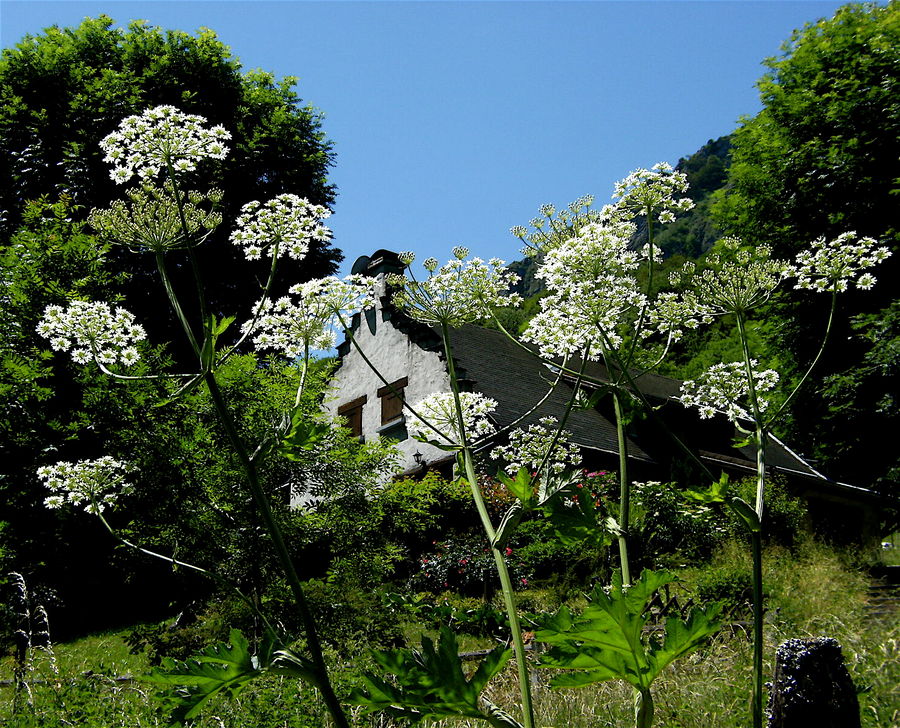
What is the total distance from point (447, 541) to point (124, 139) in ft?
40.6

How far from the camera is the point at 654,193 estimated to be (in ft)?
11.0

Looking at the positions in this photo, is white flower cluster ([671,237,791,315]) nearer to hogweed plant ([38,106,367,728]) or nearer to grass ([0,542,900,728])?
hogweed plant ([38,106,367,728])

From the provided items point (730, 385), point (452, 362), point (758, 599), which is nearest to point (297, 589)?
point (758, 599)

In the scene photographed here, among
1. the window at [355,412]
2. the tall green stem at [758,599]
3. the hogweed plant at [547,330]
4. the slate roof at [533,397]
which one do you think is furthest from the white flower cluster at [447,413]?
the window at [355,412]

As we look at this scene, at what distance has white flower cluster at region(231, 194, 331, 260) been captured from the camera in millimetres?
2992

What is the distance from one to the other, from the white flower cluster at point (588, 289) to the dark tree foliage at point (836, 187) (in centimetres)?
1234

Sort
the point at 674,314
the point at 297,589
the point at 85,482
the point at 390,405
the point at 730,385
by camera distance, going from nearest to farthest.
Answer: the point at 297,589
the point at 730,385
the point at 674,314
the point at 85,482
the point at 390,405

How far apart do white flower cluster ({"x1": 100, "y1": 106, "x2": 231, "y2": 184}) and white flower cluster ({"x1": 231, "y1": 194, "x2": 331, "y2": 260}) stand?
308mm

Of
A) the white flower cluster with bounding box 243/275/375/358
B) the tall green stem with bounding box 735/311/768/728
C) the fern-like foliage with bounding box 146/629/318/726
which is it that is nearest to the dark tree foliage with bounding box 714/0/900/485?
the tall green stem with bounding box 735/311/768/728

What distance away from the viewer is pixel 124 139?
9.01 feet

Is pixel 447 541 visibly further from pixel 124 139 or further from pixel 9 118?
pixel 9 118

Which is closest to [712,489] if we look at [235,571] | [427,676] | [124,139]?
[427,676]

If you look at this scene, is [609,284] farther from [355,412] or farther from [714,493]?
[355,412]

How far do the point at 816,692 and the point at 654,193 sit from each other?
7.38 ft
